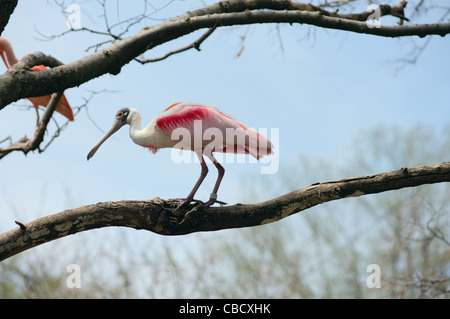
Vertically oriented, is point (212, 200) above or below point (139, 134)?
below

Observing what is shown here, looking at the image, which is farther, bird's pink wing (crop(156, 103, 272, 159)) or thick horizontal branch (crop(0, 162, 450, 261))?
bird's pink wing (crop(156, 103, 272, 159))

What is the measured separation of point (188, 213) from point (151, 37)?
145 centimetres

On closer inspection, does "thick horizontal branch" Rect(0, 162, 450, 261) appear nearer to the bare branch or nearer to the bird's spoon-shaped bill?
the bird's spoon-shaped bill

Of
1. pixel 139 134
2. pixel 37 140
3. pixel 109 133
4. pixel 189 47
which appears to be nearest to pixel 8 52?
pixel 37 140

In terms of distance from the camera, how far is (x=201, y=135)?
3.95 meters

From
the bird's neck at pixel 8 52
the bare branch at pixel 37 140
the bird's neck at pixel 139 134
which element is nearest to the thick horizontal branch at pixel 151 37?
the bird's neck at pixel 139 134

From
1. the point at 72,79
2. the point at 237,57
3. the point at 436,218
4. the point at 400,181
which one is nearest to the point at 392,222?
the point at 436,218

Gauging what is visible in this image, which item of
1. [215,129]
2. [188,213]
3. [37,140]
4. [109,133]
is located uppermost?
[37,140]

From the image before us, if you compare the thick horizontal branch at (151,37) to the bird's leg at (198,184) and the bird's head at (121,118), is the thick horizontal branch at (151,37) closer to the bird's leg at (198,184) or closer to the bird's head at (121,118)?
the bird's head at (121,118)

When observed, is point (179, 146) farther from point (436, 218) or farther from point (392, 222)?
point (392, 222)

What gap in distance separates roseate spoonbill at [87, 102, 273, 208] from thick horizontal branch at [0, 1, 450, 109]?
0.56m

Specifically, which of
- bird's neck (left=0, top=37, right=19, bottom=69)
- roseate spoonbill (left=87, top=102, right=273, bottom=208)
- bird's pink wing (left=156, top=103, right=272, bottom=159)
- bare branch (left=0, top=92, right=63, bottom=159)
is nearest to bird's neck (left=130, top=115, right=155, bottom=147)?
roseate spoonbill (left=87, top=102, right=273, bottom=208)

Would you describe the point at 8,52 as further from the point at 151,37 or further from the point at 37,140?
the point at 151,37

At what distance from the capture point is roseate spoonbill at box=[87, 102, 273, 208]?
3893 mm
